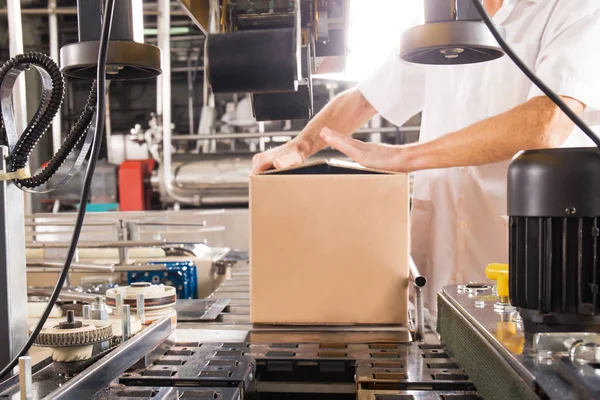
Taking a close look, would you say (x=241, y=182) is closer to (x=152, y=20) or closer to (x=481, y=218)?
(x=152, y=20)

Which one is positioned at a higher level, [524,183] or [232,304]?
[524,183]

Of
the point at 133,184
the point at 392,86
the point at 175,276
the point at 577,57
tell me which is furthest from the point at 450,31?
the point at 133,184

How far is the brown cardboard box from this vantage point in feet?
3.34

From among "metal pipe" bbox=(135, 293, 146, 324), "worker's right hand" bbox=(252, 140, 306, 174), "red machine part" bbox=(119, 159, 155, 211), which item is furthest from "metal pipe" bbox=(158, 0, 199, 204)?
"metal pipe" bbox=(135, 293, 146, 324)

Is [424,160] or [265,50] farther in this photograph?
[424,160]

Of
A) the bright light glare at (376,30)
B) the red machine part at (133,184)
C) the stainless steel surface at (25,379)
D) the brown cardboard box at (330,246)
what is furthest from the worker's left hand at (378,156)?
the red machine part at (133,184)

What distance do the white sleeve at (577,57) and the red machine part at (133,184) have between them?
12.0 feet

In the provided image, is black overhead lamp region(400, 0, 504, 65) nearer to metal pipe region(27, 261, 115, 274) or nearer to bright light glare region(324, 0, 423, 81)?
metal pipe region(27, 261, 115, 274)

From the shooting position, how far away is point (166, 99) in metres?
4.17

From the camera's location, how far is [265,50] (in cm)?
77

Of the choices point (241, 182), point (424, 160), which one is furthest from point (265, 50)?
point (241, 182)

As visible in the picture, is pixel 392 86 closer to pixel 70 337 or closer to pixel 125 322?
pixel 125 322

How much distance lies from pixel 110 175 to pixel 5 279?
410 centimetres

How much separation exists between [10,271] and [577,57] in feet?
3.86
